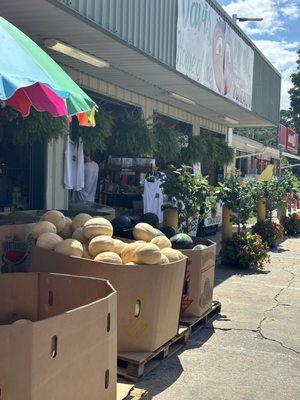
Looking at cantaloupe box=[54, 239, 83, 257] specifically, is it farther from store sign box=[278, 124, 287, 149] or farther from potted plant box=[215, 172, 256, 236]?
store sign box=[278, 124, 287, 149]

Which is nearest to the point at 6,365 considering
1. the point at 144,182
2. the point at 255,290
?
the point at 255,290

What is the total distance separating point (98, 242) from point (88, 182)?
16.9 ft

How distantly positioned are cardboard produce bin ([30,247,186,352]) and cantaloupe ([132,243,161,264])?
0.10 metres

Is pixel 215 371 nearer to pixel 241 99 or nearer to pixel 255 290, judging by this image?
pixel 255 290

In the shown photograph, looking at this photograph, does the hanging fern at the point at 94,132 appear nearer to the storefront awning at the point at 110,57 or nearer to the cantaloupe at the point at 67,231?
the storefront awning at the point at 110,57

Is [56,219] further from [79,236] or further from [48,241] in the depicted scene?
[48,241]

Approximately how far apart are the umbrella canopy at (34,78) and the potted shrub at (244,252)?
647cm

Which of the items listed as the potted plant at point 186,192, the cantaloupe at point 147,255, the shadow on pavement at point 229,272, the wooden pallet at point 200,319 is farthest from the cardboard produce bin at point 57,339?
the shadow on pavement at point 229,272

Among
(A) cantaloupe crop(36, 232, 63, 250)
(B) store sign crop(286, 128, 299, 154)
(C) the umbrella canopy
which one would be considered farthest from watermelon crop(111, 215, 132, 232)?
(B) store sign crop(286, 128, 299, 154)

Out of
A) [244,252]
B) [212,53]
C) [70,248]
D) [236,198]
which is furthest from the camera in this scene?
[212,53]

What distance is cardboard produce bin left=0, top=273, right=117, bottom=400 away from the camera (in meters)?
2.29

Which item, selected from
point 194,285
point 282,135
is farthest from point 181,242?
point 282,135

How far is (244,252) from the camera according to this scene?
388 inches

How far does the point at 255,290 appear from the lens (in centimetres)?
816
